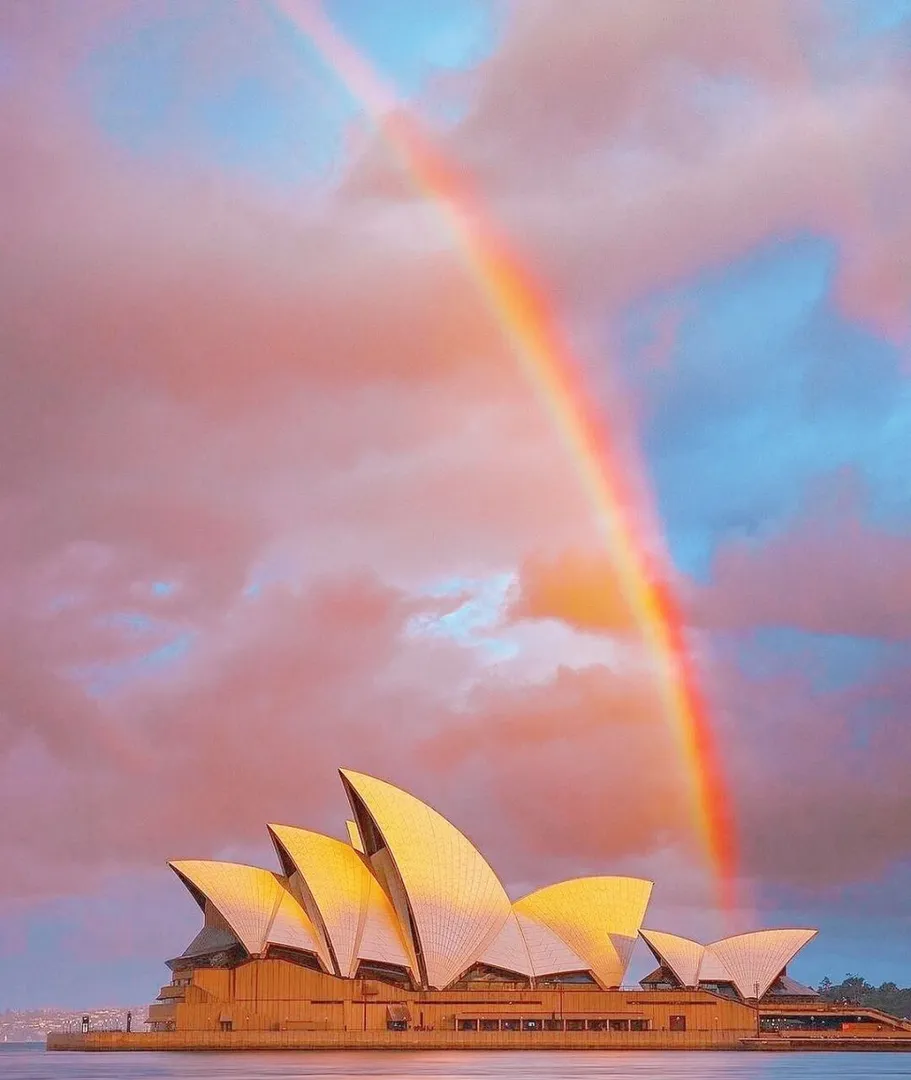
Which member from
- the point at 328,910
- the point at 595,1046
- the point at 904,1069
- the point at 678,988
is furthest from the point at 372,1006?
the point at 904,1069

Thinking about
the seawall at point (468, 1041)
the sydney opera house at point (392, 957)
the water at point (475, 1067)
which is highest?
the sydney opera house at point (392, 957)

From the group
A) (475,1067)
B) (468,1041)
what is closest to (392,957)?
(468,1041)

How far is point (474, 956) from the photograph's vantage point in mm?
104875

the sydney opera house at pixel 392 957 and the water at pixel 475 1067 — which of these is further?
the sydney opera house at pixel 392 957

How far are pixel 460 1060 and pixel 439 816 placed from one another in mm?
17710

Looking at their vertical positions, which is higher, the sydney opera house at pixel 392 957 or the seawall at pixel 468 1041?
the sydney opera house at pixel 392 957

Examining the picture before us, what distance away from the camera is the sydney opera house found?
3996 inches

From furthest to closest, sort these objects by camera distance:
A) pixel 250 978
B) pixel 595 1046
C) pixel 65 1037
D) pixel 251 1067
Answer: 1. pixel 65 1037
2. pixel 595 1046
3. pixel 250 978
4. pixel 251 1067

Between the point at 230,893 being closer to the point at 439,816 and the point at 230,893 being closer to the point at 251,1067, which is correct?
the point at 439,816

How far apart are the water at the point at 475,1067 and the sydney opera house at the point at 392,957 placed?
80.3 inches

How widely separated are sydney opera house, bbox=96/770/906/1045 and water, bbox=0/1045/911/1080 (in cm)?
204

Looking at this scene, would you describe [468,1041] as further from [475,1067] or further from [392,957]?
[475,1067]

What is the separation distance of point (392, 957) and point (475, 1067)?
20773 mm

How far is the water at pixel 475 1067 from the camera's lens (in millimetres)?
74438
